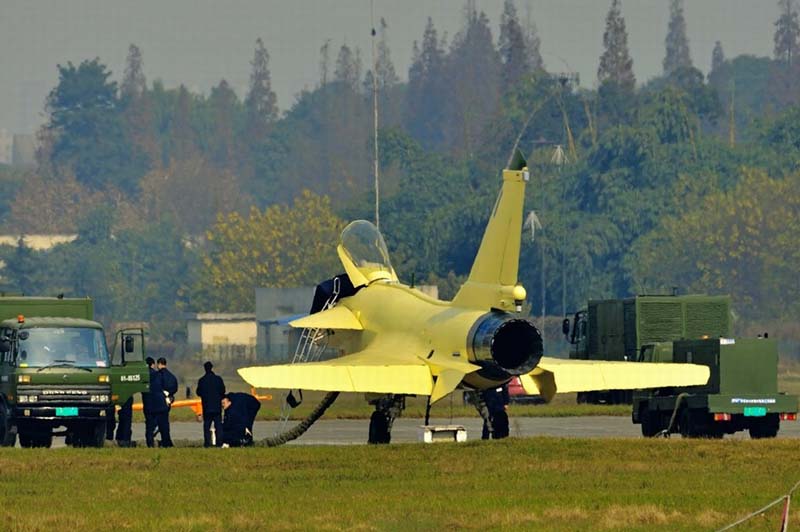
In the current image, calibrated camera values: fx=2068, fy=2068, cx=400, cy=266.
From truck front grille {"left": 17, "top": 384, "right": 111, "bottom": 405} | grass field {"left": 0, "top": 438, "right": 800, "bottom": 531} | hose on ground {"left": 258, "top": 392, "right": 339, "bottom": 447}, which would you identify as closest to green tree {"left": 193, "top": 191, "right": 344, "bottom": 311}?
hose on ground {"left": 258, "top": 392, "right": 339, "bottom": 447}

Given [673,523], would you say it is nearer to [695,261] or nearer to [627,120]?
[695,261]

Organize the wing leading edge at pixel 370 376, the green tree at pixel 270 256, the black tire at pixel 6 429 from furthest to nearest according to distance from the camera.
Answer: the green tree at pixel 270 256 < the black tire at pixel 6 429 < the wing leading edge at pixel 370 376

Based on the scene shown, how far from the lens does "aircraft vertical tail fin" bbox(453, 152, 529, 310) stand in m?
34.6

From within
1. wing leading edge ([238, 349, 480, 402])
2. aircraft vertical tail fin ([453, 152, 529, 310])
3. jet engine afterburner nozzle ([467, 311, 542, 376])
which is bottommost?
wing leading edge ([238, 349, 480, 402])

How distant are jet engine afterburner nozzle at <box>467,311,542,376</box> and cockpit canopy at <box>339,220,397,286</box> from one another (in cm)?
871

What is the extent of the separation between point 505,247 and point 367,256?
9242 millimetres

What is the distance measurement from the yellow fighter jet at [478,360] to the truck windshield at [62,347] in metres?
4.23

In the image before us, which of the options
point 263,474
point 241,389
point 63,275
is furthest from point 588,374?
point 63,275

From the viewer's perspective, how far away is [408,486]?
2852 cm

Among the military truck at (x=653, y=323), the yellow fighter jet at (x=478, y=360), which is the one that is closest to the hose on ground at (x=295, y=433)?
the yellow fighter jet at (x=478, y=360)

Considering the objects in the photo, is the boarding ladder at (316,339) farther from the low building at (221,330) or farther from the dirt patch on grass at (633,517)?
the low building at (221,330)

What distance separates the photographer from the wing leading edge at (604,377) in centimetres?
3566

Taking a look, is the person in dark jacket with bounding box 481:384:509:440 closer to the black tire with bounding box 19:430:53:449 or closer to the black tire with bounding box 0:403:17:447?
the black tire with bounding box 19:430:53:449

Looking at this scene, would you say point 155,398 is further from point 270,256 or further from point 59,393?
point 270,256
